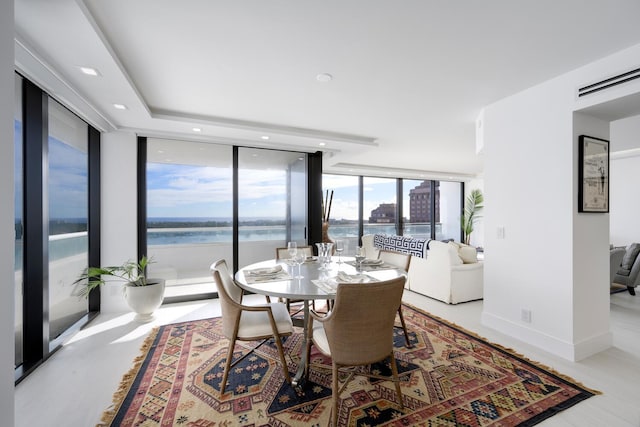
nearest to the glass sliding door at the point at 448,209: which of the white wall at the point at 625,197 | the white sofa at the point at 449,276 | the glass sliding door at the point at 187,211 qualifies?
the white wall at the point at 625,197

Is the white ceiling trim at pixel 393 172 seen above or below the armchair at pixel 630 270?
above

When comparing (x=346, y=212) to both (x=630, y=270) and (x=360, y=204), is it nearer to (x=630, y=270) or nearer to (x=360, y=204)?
(x=360, y=204)

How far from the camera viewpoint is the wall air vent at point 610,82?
1.98 m

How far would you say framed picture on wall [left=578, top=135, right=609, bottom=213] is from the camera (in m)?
2.37

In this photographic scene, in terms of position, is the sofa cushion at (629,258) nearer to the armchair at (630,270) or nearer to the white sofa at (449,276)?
the armchair at (630,270)

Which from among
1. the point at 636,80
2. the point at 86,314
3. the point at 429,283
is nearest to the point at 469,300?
the point at 429,283

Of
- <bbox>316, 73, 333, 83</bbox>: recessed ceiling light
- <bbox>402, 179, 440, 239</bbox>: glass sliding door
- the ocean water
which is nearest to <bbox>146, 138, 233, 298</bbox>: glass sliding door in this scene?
the ocean water

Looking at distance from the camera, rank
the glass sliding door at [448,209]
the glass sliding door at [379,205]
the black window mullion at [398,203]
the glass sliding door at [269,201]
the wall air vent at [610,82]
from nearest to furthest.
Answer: the wall air vent at [610,82]
the glass sliding door at [269,201]
the glass sliding door at [379,205]
the black window mullion at [398,203]
the glass sliding door at [448,209]

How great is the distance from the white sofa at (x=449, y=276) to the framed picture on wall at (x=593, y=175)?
5.28 feet

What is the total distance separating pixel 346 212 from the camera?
7.34 m

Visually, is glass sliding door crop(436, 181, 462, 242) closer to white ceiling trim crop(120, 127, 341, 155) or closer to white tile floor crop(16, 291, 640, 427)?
white ceiling trim crop(120, 127, 341, 155)

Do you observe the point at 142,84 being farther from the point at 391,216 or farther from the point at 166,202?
the point at 391,216

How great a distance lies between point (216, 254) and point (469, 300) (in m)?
3.79

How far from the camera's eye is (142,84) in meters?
2.55
